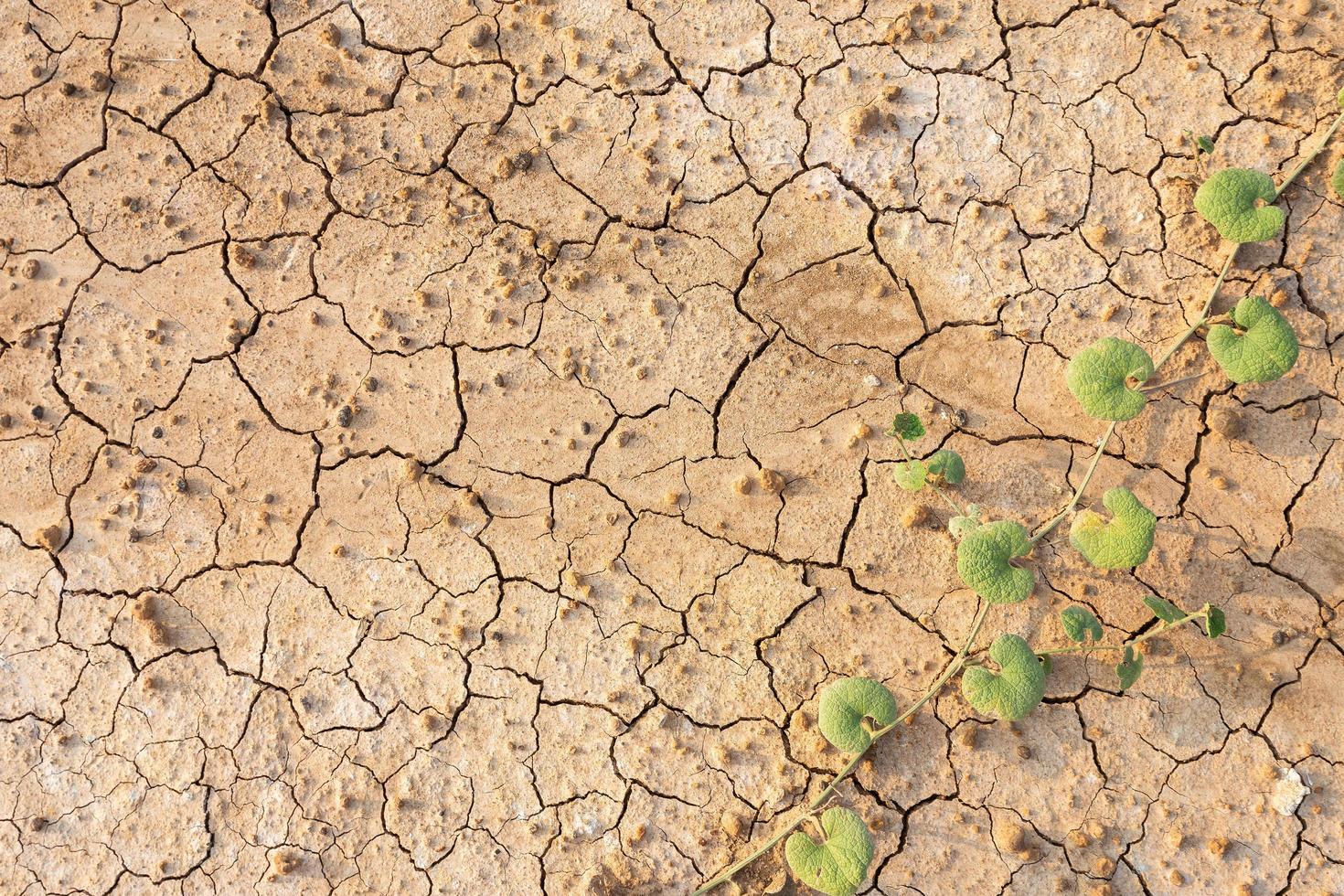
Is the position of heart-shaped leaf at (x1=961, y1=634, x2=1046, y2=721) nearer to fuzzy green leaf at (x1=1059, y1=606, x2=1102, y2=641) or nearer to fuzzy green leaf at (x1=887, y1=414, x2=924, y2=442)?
fuzzy green leaf at (x1=1059, y1=606, x2=1102, y2=641)

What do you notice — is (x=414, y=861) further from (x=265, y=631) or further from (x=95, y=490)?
(x=95, y=490)

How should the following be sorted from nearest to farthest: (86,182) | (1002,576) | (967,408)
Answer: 1. (1002,576)
2. (967,408)
3. (86,182)

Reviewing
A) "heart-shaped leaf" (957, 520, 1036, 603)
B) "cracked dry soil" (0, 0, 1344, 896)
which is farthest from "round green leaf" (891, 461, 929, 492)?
"heart-shaped leaf" (957, 520, 1036, 603)

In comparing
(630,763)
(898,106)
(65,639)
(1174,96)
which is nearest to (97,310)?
(65,639)

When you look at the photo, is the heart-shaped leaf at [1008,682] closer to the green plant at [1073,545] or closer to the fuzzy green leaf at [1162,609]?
the green plant at [1073,545]

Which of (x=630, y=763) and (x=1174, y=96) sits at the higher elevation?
(x=1174, y=96)

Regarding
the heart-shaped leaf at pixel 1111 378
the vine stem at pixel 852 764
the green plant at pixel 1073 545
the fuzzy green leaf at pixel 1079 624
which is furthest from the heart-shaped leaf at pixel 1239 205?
the vine stem at pixel 852 764
